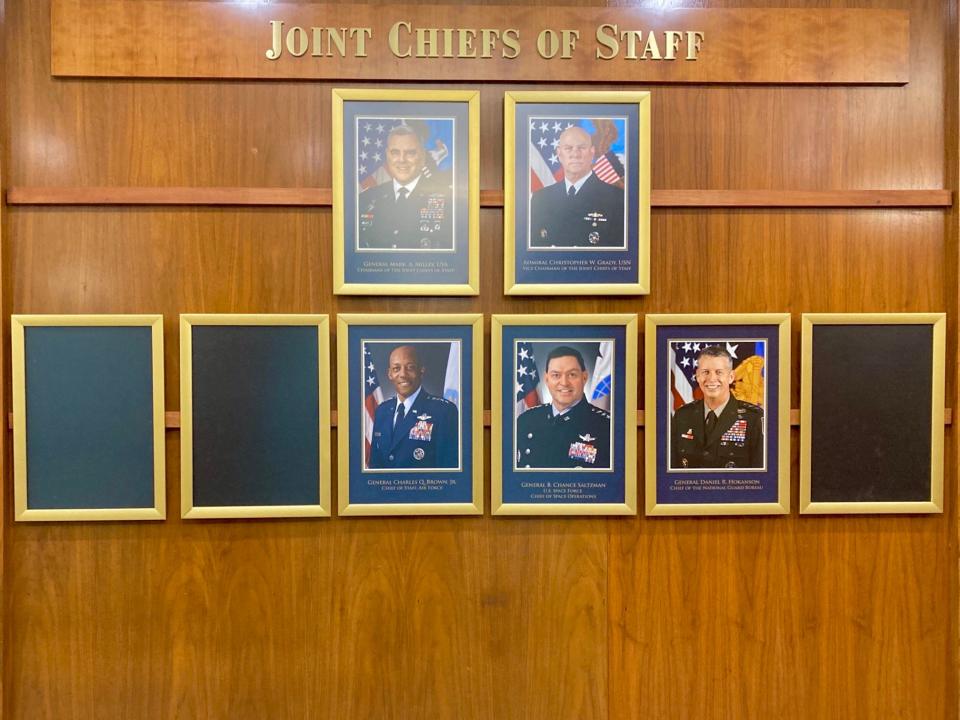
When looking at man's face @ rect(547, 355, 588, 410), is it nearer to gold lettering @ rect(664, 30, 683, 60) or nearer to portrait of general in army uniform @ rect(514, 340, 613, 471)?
portrait of general in army uniform @ rect(514, 340, 613, 471)

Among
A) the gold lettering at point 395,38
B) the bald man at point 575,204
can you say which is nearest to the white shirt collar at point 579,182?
the bald man at point 575,204

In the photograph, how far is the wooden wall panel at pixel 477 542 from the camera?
1885 mm

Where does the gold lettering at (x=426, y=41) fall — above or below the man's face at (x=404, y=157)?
above

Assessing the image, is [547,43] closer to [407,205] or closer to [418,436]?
[407,205]

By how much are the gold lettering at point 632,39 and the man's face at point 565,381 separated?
2.82ft

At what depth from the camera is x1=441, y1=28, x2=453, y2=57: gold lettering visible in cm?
189

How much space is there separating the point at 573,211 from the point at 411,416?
2.39ft

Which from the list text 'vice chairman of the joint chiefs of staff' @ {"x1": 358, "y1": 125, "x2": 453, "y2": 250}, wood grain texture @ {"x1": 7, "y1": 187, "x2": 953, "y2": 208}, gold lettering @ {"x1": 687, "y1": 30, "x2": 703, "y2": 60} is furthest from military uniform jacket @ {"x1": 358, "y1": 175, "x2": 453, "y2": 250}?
gold lettering @ {"x1": 687, "y1": 30, "x2": 703, "y2": 60}

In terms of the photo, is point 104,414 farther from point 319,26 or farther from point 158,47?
point 319,26

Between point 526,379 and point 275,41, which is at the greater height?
point 275,41

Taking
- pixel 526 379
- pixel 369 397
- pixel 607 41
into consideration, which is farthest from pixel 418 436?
pixel 607 41

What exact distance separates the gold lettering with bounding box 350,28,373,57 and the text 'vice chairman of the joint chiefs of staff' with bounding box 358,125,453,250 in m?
0.23

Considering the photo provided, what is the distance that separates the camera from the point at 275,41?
1867 mm

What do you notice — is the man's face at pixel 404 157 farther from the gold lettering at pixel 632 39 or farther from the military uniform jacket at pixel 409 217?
the gold lettering at pixel 632 39
